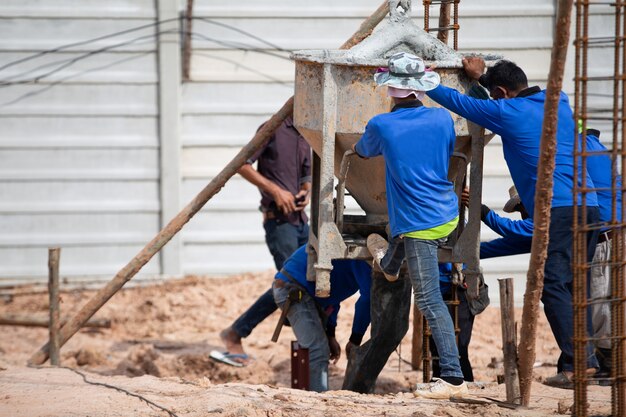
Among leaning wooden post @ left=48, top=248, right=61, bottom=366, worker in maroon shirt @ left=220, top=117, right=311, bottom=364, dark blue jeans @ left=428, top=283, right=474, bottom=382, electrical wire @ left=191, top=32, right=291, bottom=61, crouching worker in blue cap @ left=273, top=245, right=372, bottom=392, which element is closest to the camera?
dark blue jeans @ left=428, top=283, right=474, bottom=382

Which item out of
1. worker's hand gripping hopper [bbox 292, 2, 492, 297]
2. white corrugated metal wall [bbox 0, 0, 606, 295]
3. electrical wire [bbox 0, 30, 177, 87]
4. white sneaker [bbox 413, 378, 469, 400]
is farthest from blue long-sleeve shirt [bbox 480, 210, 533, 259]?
electrical wire [bbox 0, 30, 177, 87]

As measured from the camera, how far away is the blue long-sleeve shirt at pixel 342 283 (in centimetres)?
677

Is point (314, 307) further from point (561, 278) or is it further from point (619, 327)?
point (619, 327)

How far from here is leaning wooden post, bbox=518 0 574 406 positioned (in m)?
4.80

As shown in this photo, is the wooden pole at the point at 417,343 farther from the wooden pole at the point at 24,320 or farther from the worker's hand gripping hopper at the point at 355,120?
the wooden pole at the point at 24,320

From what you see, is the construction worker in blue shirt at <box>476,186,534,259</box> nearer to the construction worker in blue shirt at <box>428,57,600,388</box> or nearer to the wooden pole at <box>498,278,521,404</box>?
the construction worker in blue shirt at <box>428,57,600,388</box>

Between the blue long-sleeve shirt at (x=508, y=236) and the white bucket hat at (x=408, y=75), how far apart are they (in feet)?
4.37

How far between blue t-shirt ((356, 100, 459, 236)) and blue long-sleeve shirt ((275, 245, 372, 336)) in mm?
1143

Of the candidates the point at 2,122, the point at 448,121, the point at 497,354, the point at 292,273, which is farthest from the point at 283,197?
the point at 2,122

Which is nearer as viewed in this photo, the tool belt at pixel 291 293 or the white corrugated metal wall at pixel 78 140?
the tool belt at pixel 291 293

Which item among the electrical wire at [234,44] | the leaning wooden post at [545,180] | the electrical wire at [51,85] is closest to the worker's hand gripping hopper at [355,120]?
the leaning wooden post at [545,180]

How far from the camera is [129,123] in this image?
406 inches

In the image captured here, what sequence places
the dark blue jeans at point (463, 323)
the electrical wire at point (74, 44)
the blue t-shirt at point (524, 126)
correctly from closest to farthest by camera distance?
the blue t-shirt at point (524, 126) → the dark blue jeans at point (463, 323) → the electrical wire at point (74, 44)

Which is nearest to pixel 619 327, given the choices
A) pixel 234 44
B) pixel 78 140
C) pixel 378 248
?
pixel 378 248
